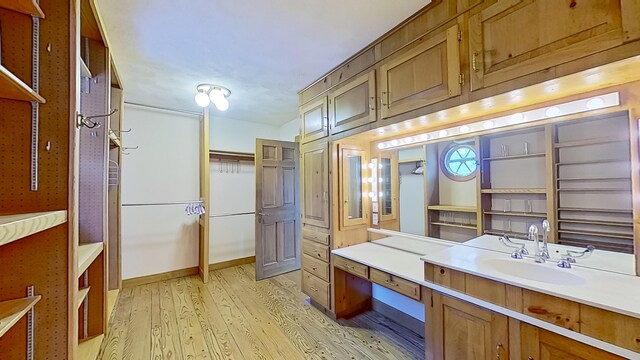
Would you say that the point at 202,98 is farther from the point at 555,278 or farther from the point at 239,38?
the point at 555,278

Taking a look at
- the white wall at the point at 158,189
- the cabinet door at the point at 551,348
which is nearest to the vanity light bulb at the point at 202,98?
the white wall at the point at 158,189

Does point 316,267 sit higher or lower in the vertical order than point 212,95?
lower

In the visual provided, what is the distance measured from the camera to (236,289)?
3275 millimetres

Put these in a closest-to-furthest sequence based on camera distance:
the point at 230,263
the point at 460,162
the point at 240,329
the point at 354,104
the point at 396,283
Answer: the point at 396,283, the point at 460,162, the point at 354,104, the point at 240,329, the point at 230,263

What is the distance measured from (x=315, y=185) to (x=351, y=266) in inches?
35.5

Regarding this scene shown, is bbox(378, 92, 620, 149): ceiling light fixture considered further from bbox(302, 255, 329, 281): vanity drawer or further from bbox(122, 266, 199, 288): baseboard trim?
bbox(122, 266, 199, 288): baseboard trim

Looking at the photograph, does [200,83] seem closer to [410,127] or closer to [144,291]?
[410,127]

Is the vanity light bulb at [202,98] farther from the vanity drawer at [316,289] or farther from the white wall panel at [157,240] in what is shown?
the vanity drawer at [316,289]

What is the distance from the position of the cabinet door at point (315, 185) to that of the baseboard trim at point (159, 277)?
2.10 meters

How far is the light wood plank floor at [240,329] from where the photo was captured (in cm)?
205

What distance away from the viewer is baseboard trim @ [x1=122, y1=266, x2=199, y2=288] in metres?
3.39

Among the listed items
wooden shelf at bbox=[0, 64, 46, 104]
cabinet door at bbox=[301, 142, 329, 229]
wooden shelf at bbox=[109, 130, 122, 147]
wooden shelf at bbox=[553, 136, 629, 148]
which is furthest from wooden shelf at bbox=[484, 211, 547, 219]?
wooden shelf at bbox=[109, 130, 122, 147]

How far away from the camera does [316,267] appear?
2.70 m

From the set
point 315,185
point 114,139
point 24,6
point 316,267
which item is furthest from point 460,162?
point 114,139
